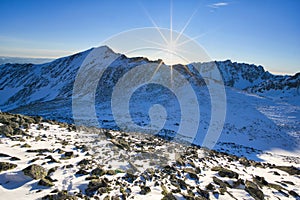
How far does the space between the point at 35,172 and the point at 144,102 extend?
3810 cm

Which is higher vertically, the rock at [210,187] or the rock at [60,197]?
the rock at [60,197]

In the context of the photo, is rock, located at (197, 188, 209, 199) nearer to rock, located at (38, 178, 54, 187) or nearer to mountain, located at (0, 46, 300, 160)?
rock, located at (38, 178, 54, 187)

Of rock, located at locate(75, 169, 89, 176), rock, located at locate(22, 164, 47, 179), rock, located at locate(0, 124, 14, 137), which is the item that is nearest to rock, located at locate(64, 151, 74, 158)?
rock, located at locate(75, 169, 89, 176)

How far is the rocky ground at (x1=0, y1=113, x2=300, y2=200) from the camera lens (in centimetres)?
859

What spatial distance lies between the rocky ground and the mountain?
39.0 ft

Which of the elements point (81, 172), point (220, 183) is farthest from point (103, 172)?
point (220, 183)

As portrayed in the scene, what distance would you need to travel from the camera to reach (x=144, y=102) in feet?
154

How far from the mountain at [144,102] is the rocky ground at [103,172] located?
11895 millimetres

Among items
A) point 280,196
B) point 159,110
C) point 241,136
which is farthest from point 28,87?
point 280,196

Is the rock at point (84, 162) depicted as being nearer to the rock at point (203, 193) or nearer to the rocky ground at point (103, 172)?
the rocky ground at point (103, 172)

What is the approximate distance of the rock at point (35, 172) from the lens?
29.0 feet

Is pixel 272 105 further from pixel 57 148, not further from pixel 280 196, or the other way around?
pixel 57 148

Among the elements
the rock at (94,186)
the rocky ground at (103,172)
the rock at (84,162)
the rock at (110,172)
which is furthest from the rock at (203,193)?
the rock at (84,162)

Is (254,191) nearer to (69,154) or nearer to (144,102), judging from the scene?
(69,154)
